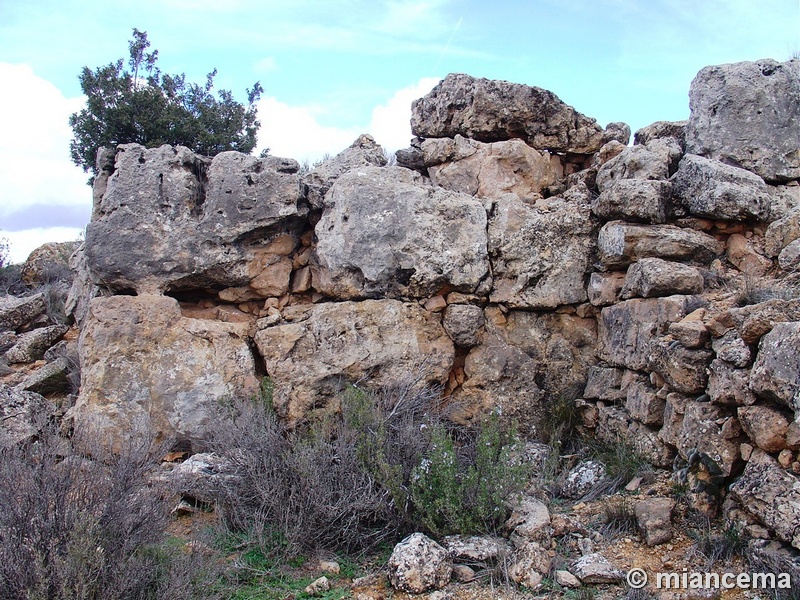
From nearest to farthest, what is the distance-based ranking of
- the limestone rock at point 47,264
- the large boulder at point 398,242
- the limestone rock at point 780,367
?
1. the limestone rock at point 780,367
2. the large boulder at point 398,242
3. the limestone rock at point 47,264

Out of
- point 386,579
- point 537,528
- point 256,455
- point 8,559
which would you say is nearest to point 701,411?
point 537,528

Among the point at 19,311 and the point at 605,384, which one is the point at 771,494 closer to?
the point at 605,384

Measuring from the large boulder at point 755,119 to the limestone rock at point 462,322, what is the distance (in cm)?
251

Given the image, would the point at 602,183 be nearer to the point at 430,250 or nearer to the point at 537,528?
the point at 430,250

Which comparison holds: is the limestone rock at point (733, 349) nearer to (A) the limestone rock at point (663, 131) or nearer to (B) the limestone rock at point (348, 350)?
(B) the limestone rock at point (348, 350)

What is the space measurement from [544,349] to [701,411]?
5.50ft

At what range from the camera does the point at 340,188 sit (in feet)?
18.3

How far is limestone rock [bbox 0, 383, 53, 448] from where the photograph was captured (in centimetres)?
496

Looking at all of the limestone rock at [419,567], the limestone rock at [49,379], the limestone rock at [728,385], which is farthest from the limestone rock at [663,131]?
the limestone rock at [49,379]

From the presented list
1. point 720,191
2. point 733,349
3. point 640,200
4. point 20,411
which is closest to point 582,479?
point 733,349

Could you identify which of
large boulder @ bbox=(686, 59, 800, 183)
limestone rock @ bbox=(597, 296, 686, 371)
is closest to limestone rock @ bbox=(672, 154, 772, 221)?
large boulder @ bbox=(686, 59, 800, 183)

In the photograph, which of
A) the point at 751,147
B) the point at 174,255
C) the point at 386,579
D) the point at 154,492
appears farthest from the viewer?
the point at 751,147

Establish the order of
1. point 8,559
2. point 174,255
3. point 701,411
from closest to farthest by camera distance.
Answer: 1. point 8,559
2. point 701,411
3. point 174,255

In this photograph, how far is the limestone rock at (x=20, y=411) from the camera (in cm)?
496
